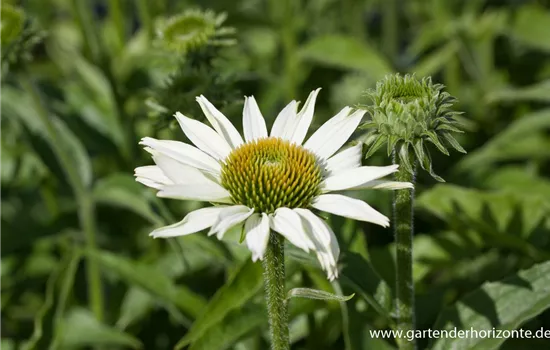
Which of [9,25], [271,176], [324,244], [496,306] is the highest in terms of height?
[9,25]

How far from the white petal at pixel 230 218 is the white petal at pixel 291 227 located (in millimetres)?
34

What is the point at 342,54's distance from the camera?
202cm

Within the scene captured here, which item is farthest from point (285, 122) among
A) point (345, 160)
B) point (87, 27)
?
point (87, 27)

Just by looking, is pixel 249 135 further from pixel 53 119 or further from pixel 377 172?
pixel 53 119

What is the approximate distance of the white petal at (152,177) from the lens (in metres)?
0.94

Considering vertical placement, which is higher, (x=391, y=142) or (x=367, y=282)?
(x=391, y=142)

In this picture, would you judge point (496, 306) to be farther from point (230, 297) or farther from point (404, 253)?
point (230, 297)

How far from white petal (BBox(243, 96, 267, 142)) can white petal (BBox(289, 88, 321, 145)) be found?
0.16 ft

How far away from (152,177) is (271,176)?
0.51 ft

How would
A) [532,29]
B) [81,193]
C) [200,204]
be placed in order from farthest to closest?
[532,29] → [81,193] → [200,204]

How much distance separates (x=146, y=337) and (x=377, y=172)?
1071 mm

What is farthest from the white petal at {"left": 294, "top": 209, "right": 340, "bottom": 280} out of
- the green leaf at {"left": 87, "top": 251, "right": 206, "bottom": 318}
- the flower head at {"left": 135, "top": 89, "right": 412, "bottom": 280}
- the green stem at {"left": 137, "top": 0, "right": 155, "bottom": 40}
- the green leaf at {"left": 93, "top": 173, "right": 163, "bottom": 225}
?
the green stem at {"left": 137, "top": 0, "right": 155, "bottom": 40}

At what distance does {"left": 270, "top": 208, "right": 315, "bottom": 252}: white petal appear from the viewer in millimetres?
819

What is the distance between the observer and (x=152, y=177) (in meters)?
0.96
